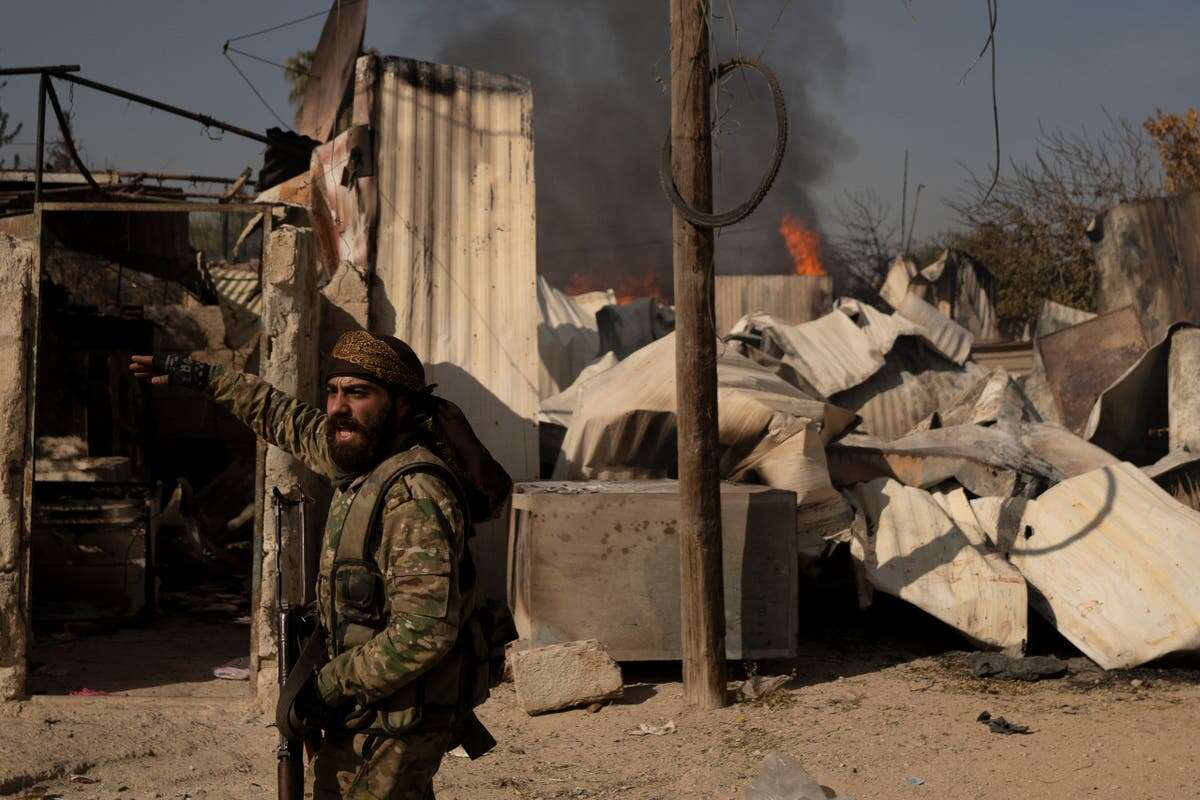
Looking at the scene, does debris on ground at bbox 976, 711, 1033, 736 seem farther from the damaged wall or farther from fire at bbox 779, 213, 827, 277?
fire at bbox 779, 213, 827, 277

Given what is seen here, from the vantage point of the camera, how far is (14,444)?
607 centimetres

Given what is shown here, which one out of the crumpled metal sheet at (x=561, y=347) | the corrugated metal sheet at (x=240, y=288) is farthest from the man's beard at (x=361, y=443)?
the corrugated metal sheet at (x=240, y=288)

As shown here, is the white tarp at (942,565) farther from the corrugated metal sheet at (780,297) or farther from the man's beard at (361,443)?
the corrugated metal sheet at (780,297)

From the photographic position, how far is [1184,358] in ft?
29.4

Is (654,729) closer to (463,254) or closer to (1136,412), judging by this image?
(463,254)

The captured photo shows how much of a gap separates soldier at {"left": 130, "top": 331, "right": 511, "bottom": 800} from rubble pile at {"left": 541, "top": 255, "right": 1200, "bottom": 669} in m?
4.48

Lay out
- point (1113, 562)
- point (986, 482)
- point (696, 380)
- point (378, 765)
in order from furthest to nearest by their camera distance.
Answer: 1. point (986, 482)
2. point (1113, 562)
3. point (696, 380)
4. point (378, 765)

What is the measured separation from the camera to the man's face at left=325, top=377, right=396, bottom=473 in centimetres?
282

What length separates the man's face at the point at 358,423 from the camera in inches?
111

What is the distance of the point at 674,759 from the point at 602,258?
22010mm

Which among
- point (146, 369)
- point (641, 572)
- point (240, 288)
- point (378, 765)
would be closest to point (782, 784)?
point (641, 572)

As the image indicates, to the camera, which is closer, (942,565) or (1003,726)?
(1003,726)

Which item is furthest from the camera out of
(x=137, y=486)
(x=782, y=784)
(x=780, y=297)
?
(x=780, y=297)

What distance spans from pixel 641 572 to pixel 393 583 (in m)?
3.85
